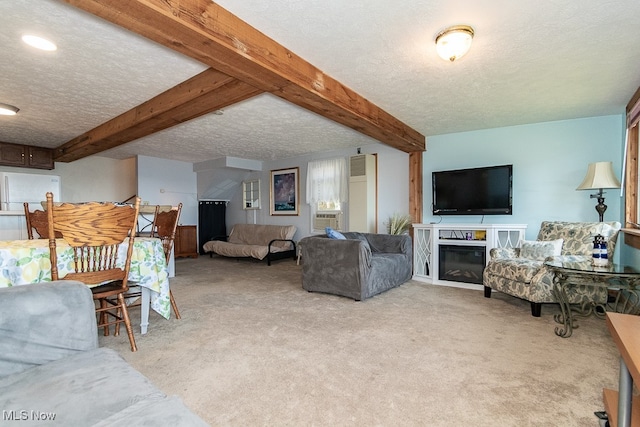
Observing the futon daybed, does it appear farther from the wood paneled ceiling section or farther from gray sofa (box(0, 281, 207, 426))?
gray sofa (box(0, 281, 207, 426))

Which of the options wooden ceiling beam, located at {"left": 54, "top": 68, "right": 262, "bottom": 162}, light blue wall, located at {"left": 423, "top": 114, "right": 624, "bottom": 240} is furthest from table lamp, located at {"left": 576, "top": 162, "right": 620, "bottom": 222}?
wooden ceiling beam, located at {"left": 54, "top": 68, "right": 262, "bottom": 162}

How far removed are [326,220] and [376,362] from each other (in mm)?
4153

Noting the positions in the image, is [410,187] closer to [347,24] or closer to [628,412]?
[347,24]

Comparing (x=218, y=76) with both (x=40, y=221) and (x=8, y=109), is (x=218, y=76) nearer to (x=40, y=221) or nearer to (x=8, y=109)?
(x=40, y=221)

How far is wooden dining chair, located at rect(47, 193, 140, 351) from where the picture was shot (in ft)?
6.00

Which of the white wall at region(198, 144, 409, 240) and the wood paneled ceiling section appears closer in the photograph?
the wood paneled ceiling section

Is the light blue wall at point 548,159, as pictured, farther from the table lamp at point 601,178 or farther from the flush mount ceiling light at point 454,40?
the flush mount ceiling light at point 454,40

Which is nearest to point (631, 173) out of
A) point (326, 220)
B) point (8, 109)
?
point (326, 220)

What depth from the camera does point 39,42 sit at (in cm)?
206

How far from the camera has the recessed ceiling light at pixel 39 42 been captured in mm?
2016

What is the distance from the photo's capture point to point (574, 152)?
Result: 3771mm

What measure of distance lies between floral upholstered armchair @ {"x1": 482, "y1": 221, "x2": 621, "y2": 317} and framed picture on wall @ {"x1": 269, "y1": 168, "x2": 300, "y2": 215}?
4.04 m

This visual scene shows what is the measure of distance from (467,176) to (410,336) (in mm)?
2730

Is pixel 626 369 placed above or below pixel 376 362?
above
